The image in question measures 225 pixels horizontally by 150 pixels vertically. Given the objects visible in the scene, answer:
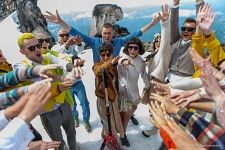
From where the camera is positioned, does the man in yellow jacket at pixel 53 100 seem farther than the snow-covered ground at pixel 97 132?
No

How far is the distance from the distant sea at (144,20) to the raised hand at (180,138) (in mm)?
7146

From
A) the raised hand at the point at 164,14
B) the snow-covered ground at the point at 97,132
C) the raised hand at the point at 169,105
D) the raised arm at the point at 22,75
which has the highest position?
the raised hand at the point at 164,14

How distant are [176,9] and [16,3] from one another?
395 inches

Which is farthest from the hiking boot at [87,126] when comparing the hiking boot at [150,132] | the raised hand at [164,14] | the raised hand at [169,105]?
the raised hand at [169,105]

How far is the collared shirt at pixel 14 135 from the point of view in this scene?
1.73 metres

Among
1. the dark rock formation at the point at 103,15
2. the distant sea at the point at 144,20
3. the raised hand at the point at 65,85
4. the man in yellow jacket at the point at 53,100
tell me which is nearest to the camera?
the raised hand at the point at 65,85

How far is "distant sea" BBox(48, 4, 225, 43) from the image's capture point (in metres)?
9.04

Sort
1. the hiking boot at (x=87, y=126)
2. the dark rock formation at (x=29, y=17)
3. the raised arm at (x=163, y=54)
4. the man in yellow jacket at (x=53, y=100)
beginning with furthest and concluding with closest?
the dark rock formation at (x=29, y=17), the hiking boot at (x=87, y=126), the raised arm at (x=163, y=54), the man in yellow jacket at (x=53, y=100)

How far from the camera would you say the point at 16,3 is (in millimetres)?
12516

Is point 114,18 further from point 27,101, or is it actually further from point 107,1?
point 27,101

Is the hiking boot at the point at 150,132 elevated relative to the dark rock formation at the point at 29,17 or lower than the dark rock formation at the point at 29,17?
lower

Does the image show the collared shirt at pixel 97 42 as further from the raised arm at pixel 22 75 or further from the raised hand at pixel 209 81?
the raised hand at pixel 209 81

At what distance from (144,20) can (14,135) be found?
9155mm

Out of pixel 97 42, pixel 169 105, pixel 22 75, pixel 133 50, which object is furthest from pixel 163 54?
pixel 22 75
